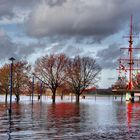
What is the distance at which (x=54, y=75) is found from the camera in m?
107

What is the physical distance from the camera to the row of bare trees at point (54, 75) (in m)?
102

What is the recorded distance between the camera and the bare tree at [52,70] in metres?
106

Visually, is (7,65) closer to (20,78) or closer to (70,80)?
(20,78)

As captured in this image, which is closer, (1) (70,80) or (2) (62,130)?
(2) (62,130)

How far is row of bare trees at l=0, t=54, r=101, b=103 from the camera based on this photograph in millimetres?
101750

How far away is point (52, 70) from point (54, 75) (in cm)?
143

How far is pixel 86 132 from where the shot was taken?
27188 millimetres

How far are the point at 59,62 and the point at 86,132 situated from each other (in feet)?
269

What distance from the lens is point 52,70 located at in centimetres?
10750

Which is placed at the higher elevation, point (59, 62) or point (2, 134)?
point (59, 62)

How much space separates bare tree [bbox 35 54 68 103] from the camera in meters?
106

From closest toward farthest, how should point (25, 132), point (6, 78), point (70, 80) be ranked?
point (25, 132) < point (6, 78) < point (70, 80)

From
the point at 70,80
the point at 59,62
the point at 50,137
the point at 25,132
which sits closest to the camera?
the point at 50,137

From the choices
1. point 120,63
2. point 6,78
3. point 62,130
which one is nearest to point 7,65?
point 6,78
